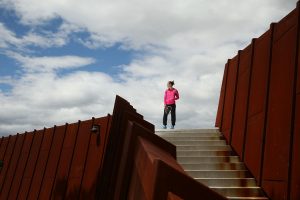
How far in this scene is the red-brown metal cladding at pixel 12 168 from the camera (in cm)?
1466

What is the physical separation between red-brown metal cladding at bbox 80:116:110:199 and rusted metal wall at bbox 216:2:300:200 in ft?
10.9

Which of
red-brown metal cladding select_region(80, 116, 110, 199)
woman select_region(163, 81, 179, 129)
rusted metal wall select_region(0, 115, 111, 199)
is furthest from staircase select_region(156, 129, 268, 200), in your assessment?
rusted metal wall select_region(0, 115, 111, 199)

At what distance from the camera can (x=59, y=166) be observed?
1166 cm

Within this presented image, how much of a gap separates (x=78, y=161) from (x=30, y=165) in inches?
154

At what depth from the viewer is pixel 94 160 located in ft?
32.3

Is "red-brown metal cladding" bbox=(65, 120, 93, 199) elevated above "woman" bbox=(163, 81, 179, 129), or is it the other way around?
"woman" bbox=(163, 81, 179, 129)

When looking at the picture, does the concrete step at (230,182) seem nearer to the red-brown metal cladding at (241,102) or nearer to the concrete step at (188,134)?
the red-brown metal cladding at (241,102)

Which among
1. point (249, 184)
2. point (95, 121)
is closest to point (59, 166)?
point (95, 121)

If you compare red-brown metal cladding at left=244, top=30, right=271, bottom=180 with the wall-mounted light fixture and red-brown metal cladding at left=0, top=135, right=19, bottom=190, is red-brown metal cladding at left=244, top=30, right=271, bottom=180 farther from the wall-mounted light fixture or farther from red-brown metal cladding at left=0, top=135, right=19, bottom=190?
red-brown metal cladding at left=0, top=135, right=19, bottom=190

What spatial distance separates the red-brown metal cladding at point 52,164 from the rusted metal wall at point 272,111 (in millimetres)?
5682

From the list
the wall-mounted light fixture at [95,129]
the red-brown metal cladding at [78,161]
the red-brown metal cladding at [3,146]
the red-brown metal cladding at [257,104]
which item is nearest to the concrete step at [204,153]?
the red-brown metal cladding at [257,104]

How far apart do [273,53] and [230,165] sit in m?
2.54

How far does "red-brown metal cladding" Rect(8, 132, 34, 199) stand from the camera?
13938 millimetres

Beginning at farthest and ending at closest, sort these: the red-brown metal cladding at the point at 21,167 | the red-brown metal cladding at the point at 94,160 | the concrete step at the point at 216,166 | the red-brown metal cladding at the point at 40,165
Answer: the red-brown metal cladding at the point at 21,167 < the red-brown metal cladding at the point at 40,165 < the red-brown metal cladding at the point at 94,160 < the concrete step at the point at 216,166
